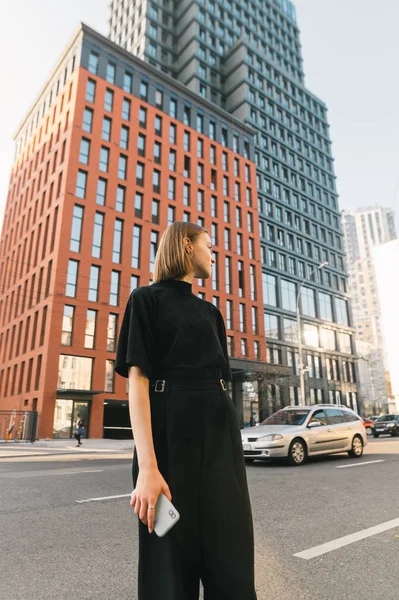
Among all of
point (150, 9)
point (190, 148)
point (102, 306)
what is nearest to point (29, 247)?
point (102, 306)

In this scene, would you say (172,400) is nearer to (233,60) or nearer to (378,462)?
(378,462)

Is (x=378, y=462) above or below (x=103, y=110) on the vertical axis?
below

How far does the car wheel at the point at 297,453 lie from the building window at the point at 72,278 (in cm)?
2273

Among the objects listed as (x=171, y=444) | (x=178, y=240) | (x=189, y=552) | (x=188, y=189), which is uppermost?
(x=188, y=189)

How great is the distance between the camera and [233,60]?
57031 millimetres

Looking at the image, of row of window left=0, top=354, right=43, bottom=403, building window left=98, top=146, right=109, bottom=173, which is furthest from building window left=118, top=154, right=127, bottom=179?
row of window left=0, top=354, right=43, bottom=403

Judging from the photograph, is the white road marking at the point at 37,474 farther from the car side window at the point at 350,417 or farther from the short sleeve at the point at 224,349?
the short sleeve at the point at 224,349

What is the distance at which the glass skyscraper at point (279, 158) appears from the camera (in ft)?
161

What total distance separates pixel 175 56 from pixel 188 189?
A: 27.6 metres

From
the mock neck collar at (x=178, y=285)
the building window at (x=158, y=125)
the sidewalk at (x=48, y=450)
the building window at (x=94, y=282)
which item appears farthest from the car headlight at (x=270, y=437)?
the building window at (x=158, y=125)

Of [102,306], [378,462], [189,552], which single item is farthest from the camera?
[102,306]

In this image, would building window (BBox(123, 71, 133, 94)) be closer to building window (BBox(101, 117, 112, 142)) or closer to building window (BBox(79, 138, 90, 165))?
building window (BBox(101, 117, 112, 142))

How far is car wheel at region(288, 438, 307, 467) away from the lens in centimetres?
1003

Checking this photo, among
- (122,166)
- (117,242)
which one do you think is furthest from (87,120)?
(117,242)
